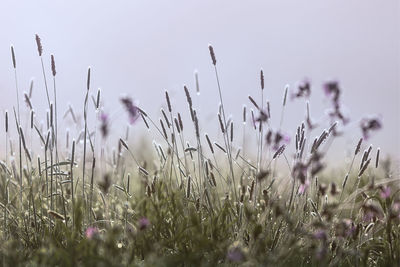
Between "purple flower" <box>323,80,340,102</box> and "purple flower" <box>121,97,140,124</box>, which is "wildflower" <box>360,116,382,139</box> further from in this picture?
"purple flower" <box>121,97,140,124</box>

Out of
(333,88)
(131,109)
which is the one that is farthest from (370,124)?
(131,109)

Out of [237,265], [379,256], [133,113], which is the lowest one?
[379,256]

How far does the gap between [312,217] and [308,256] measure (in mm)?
194

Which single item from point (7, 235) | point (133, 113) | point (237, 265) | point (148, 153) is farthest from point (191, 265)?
point (148, 153)

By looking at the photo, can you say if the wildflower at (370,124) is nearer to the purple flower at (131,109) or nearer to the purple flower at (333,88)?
the purple flower at (333,88)

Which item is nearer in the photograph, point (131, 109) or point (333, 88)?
point (333, 88)

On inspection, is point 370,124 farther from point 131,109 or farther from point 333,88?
point 131,109

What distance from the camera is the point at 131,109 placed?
216cm

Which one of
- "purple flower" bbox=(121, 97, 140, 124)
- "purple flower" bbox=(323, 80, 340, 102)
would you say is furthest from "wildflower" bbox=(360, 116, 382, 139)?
"purple flower" bbox=(121, 97, 140, 124)

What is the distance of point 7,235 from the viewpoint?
2.46 metres

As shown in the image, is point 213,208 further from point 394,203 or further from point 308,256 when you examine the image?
point 394,203

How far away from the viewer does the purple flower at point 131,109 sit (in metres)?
2.08

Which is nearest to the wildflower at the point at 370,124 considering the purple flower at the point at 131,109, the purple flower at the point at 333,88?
the purple flower at the point at 333,88

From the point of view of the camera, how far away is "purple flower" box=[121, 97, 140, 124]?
2082 millimetres
